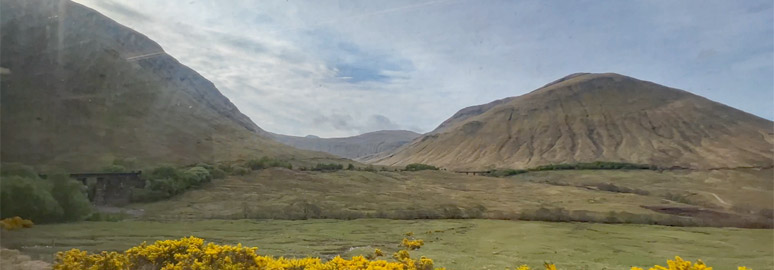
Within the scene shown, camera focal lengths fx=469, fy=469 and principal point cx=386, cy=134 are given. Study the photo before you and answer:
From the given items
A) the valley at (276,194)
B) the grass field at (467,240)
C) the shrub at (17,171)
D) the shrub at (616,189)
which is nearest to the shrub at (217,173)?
the valley at (276,194)

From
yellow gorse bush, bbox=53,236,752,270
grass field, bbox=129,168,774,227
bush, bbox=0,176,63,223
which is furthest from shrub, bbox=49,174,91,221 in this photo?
yellow gorse bush, bbox=53,236,752,270

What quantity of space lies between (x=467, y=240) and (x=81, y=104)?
414ft

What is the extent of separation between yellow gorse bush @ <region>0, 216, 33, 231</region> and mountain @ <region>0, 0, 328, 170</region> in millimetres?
42873

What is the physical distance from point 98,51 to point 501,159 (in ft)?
501

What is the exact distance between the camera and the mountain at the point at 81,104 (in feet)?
302

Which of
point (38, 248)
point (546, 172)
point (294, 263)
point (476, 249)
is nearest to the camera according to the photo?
point (294, 263)

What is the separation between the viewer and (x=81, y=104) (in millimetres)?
123625

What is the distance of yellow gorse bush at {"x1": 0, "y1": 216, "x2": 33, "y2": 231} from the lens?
99.3 ft

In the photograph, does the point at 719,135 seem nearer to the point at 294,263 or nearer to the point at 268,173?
the point at 268,173

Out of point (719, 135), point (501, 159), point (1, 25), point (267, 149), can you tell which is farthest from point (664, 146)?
point (1, 25)

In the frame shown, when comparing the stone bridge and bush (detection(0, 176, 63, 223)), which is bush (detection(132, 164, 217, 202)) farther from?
bush (detection(0, 176, 63, 223))

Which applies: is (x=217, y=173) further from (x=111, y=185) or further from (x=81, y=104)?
(x=81, y=104)

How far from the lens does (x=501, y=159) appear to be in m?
196

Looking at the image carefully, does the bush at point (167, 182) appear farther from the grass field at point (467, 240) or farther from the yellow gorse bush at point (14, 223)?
the yellow gorse bush at point (14, 223)
